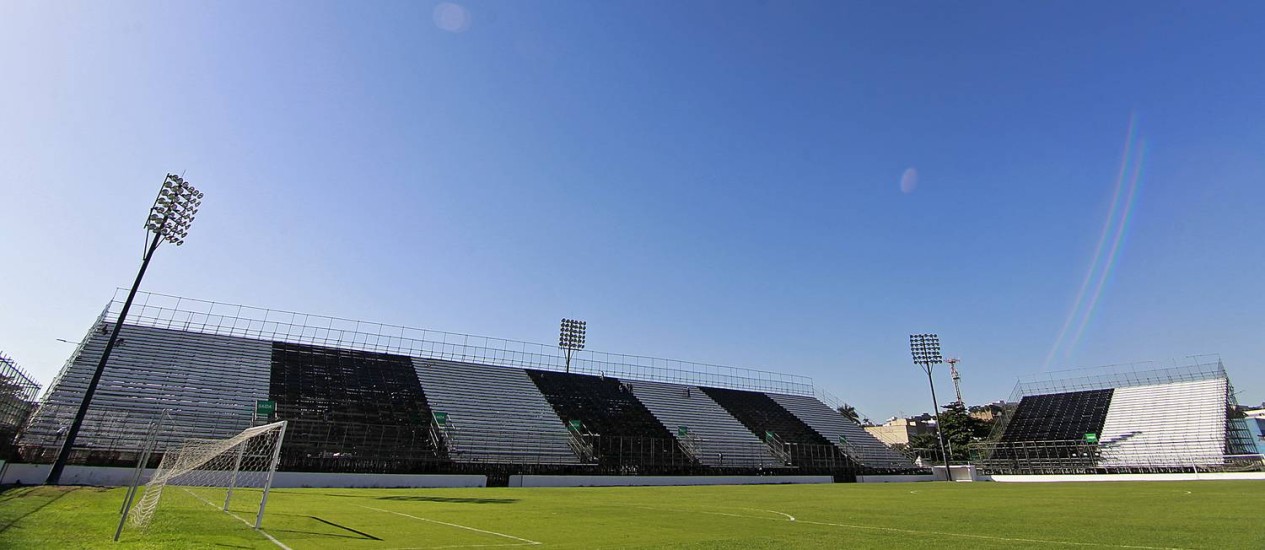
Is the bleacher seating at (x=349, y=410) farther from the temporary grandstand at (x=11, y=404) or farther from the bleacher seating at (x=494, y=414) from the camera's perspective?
the temporary grandstand at (x=11, y=404)

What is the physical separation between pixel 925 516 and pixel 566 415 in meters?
30.3

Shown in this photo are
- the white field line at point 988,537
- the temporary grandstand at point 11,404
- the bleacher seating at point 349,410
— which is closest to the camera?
the white field line at point 988,537

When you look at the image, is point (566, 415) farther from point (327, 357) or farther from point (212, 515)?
point (212, 515)

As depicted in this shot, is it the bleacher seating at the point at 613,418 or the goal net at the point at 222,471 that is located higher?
the bleacher seating at the point at 613,418

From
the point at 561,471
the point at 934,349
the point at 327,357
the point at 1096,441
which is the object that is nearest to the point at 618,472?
Result: the point at 561,471

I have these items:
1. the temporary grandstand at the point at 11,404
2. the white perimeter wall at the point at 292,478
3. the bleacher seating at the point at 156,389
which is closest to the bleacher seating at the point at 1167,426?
the white perimeter wall at the point at 292,478

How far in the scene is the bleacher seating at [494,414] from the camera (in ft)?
111

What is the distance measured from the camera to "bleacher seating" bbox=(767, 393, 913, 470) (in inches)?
1789

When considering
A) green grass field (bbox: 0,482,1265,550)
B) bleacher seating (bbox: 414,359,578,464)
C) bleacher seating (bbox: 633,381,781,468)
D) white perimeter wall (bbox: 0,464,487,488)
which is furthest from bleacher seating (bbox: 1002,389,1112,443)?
white perimeter wall (bbox: 0,464,487,488)

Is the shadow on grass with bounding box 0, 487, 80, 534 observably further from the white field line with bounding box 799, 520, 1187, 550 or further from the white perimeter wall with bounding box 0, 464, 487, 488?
the white field line with bounding box 799, 520, 1187, 550

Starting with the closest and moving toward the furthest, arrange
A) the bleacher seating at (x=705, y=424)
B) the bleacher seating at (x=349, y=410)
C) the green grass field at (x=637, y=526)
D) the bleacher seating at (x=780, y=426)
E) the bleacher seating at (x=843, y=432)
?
the green grass field at (x=637, y=526) < the bleacher seating at (x=349, y=410) < the bleacher seating at (x=705, y=424) < the bleacher seating at (x=780, y=426) < the bleacher seating at (x=843, y=432)

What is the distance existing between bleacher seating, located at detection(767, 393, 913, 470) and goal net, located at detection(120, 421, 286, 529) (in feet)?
131

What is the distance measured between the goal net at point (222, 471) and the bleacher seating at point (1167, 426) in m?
53.3

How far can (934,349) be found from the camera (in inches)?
2044
